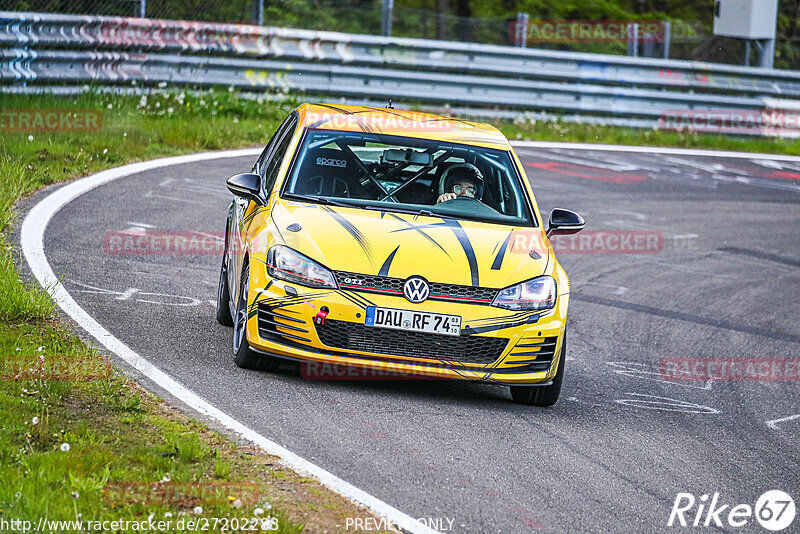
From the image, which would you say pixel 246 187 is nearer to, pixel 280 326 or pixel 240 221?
pixel 240 221

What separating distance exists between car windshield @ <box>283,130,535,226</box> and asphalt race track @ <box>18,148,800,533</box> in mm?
1133

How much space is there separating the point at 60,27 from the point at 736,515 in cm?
1303

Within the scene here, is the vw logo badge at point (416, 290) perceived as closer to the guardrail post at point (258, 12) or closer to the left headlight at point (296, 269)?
the left headlight at point (296, 269)

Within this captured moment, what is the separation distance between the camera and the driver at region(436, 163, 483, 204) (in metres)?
8.12

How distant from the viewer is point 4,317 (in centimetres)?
743

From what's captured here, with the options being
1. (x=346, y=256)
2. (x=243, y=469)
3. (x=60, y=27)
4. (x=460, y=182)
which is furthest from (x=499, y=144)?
(x=60, y=27)

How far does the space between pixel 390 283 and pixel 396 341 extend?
0.33 meters

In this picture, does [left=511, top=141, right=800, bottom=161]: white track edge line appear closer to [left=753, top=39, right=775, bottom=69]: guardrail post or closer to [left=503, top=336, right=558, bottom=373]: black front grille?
[left=753, top=39, right=775, bottom=69]: guardrail post

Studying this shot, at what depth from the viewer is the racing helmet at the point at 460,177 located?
8188 millimetres

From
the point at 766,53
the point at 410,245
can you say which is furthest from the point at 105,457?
the point at 766,53

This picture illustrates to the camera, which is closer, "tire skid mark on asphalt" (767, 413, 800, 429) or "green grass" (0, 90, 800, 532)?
"green grass" (0, 90, 800, 532)

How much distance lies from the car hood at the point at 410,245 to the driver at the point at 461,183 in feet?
1.70

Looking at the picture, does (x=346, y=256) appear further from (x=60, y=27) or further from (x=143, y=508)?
(x=60, y=27)

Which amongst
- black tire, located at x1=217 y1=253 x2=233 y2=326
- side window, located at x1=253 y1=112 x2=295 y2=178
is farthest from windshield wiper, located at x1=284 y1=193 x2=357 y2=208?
side window, located at x1=253 y1=112 x2=295 y2=178
